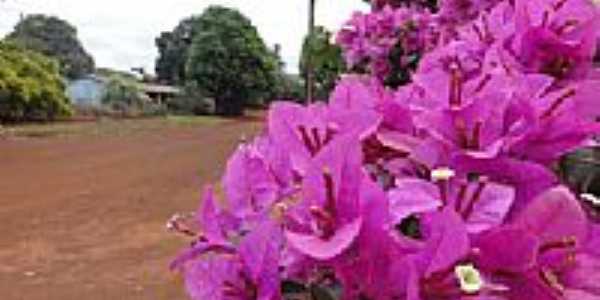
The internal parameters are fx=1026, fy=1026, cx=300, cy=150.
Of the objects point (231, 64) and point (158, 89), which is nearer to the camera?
point (231, 64)

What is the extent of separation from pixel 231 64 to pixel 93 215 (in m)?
29.8

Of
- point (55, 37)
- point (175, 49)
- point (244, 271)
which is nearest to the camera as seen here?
→ point (244, 271)

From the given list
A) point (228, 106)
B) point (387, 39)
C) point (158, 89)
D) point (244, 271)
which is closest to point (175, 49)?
point (158, 89)

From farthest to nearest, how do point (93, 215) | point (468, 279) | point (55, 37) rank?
1. point (55, 37)
2. point (93, 215)
3. point (468, 279)

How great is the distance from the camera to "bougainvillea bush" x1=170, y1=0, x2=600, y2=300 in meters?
0.75

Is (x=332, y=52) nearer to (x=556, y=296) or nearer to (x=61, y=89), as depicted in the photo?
(x=556, y=296)

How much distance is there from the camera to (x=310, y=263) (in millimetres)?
774

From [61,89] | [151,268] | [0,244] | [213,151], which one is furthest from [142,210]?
[61,89]

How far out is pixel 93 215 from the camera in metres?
11.0

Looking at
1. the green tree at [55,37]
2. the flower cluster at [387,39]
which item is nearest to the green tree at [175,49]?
the green tree at [55,37]

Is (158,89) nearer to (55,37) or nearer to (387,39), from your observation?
(55,37)

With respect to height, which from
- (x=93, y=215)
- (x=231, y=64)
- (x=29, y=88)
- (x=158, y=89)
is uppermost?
(x=231, y=64)

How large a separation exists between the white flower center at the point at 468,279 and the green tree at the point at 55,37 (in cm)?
5246

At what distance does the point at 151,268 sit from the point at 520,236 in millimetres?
7447
